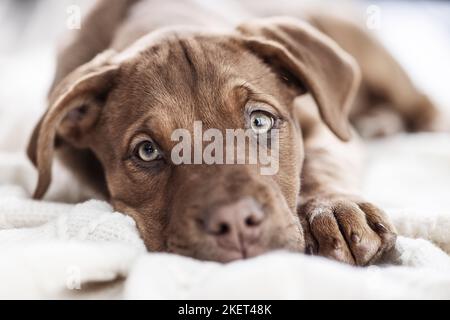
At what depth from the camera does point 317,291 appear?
1540mm

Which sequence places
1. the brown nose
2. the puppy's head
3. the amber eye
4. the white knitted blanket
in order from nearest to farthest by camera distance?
the white knitted blanket, the brown nose, the puppy's head, the amber eye

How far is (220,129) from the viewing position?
2.29 metres

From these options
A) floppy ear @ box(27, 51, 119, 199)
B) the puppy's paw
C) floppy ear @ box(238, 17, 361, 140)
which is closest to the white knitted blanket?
the puppy's paw

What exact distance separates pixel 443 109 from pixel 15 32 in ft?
15.1

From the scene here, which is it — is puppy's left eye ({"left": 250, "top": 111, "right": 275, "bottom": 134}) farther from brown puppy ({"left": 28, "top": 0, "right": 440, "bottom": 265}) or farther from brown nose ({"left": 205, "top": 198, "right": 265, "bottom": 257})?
brown nose ({"left": 205, "top": 198, "right": 265, "bottom": 257})

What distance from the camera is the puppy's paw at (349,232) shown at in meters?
2.06

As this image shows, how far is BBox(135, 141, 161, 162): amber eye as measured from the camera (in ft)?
7.97

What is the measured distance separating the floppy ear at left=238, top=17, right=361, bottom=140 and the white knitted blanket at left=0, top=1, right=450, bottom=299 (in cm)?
47

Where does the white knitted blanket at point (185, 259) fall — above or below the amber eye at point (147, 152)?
below

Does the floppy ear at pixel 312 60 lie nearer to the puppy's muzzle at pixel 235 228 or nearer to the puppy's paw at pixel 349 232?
the puppy's paw at pixel 349 232

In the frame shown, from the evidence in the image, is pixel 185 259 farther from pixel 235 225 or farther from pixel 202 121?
pixel 202 121

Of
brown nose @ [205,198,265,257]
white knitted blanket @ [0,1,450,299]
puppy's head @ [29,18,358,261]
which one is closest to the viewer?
white knitted blanket @ [0,1,450,299]

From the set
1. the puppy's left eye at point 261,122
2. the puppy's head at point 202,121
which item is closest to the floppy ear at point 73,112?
the puppy's head at point 202,121

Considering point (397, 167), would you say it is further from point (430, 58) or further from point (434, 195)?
point (430, 58)
